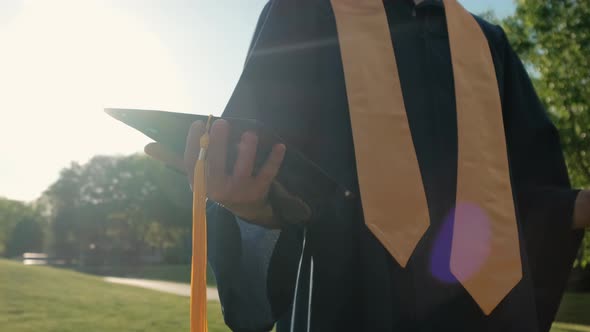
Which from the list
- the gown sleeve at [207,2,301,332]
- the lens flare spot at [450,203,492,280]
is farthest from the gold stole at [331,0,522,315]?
the gown sleeve at [207,2,301,332]

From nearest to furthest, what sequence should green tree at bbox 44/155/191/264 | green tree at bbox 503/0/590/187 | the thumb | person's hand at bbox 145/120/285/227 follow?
person's hand at bbox 145/120/285/227 < the thumb < green tree at bbox 503/0/590/187 < green tree at bbox 44/155/191/264

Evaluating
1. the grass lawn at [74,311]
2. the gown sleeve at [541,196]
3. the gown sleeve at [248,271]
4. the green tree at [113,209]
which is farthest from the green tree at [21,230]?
the gown sleeve at [541,196]

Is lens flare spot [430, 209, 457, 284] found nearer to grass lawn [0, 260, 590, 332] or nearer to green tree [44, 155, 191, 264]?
grass lawn [0, 260, 590, 332]

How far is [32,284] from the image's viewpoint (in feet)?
31.6

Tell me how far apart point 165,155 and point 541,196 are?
1116mm

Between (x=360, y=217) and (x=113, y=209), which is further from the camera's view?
(x=113, y=209)

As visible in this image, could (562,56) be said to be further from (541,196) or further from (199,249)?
(199,249)

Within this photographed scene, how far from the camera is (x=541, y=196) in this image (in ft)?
5.33

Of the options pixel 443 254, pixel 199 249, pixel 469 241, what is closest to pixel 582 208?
pixel 469 241

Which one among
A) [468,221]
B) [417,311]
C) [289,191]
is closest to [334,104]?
[289,191]

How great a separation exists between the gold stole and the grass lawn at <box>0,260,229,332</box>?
543 cm

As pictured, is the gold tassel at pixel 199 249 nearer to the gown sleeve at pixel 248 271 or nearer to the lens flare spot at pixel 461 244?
the gown sleeve at pixel 248 271

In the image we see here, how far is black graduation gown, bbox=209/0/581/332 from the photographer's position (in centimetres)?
129

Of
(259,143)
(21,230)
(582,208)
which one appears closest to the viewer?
(259,143)
